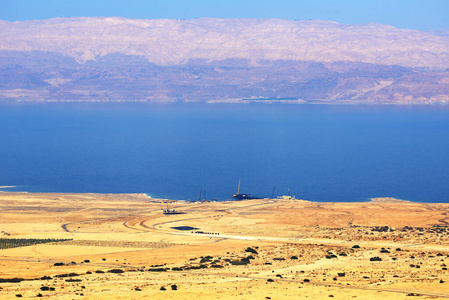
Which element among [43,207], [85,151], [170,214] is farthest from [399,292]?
[85,151]

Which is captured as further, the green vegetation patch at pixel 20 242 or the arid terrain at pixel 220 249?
the green vegetation patch at pixel 20 242

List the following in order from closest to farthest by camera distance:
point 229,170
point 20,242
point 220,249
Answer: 1. point 220,249
2. point 20,242
3. point 229,170

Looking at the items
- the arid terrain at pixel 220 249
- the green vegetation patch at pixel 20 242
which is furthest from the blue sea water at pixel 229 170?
the green vegetation patch at pixel 20 242

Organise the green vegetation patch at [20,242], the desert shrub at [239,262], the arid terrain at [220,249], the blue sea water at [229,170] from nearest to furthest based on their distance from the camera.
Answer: the arid terrain at [220,249], the desert shrub at [239,262], the green vegetation patch at [20,242], the blue sea water at [229,170]

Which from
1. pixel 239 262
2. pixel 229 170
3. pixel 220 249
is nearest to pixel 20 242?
pixel 220 249

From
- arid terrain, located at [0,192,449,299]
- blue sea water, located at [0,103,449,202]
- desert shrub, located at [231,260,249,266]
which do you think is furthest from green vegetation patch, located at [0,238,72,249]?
blue sea water, located at [0,103,449,202]

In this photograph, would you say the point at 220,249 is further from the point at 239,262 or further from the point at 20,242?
the point at 20,242

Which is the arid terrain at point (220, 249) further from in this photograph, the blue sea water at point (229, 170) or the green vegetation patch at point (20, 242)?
the blue sea water at point (229, 170)

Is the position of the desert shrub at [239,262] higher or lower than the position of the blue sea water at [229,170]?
lower
